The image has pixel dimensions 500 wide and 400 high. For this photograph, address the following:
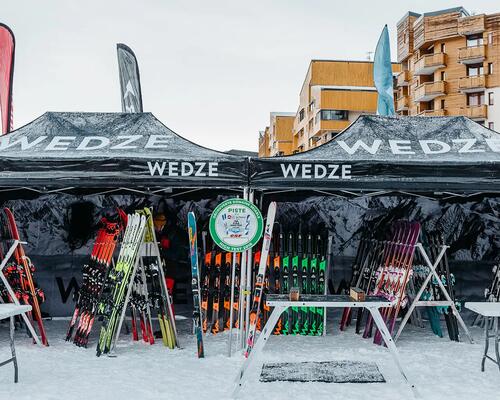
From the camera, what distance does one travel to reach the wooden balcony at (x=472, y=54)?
127ft

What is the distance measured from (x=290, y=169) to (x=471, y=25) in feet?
126

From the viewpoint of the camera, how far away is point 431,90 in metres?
41.5

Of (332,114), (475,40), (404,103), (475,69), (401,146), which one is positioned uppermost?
(475,40)

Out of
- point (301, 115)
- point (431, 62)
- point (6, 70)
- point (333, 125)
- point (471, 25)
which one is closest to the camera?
point (6, 70)

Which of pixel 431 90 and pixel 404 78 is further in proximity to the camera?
pixel 404 78

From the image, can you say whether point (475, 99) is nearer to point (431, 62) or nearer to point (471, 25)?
point (431, 62)

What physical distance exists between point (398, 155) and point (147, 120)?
298 cm

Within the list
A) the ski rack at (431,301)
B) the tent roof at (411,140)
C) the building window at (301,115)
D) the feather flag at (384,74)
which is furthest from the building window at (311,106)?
the ski rack at (431,301)

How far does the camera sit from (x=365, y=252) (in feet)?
24.5

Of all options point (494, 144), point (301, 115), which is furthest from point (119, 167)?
point (301, 115)

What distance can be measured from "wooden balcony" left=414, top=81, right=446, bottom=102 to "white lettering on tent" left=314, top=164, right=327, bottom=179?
38.1 meters

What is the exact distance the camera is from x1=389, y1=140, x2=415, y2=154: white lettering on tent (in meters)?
6.24

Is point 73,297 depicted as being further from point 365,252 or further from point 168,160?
point 365,252

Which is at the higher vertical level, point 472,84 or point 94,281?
point 472,84
